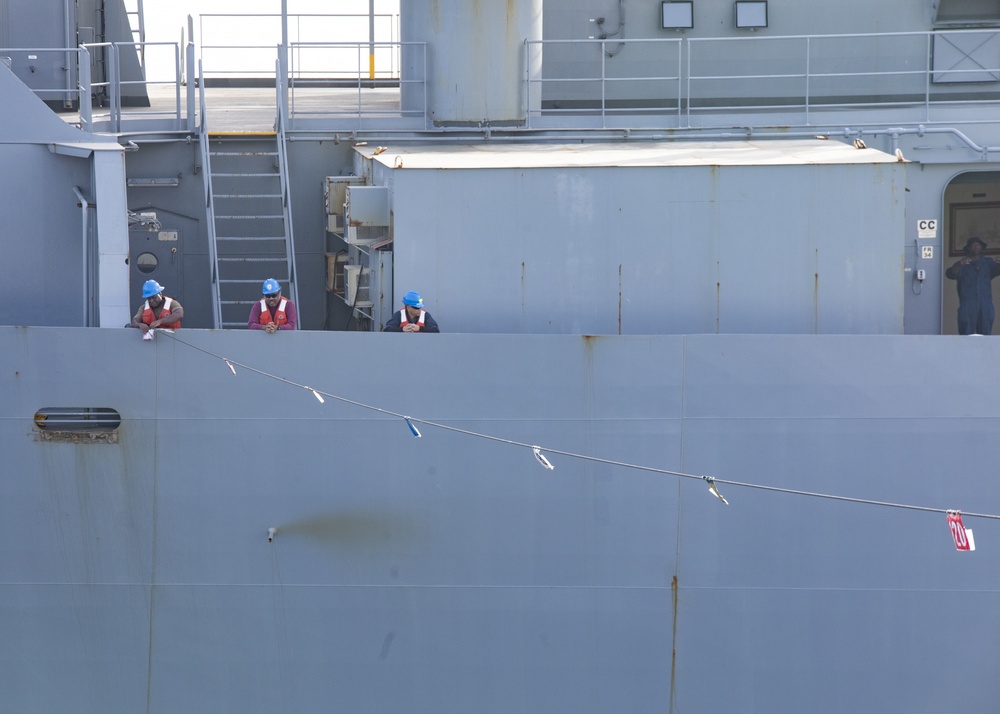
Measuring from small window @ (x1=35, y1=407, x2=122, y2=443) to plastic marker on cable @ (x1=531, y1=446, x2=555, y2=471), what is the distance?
2.85m

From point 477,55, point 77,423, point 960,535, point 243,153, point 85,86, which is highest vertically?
point 477,55

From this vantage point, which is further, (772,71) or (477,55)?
(772,71)

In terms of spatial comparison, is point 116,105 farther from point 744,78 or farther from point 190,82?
point 744,78

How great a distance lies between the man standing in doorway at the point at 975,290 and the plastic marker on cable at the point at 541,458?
4.31 meters

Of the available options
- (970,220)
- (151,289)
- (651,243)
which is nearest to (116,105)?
(151,289)

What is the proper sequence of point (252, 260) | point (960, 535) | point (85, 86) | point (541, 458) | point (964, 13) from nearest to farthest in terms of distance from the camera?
point (960, 535)
point (541, 458)
point (85, 86)
point (252, 260)
point (964, 13)

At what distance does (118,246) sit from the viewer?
826 cm

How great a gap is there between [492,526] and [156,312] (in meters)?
2.74

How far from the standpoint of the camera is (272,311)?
815cm

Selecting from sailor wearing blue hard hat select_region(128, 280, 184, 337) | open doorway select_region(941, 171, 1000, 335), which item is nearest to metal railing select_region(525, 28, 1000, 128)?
open doorway select_region(941, 171, 1000, 335)

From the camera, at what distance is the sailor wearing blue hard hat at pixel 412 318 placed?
25.7ft

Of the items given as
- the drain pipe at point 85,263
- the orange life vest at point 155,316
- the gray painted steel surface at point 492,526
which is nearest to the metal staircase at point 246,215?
the drain pipe at point 85,263

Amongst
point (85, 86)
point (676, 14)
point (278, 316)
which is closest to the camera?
point (278, 316)

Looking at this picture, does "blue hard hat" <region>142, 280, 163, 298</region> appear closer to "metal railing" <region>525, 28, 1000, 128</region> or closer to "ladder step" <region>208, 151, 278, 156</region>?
"ladder step" <region>208, 151, 278, 156</region>
